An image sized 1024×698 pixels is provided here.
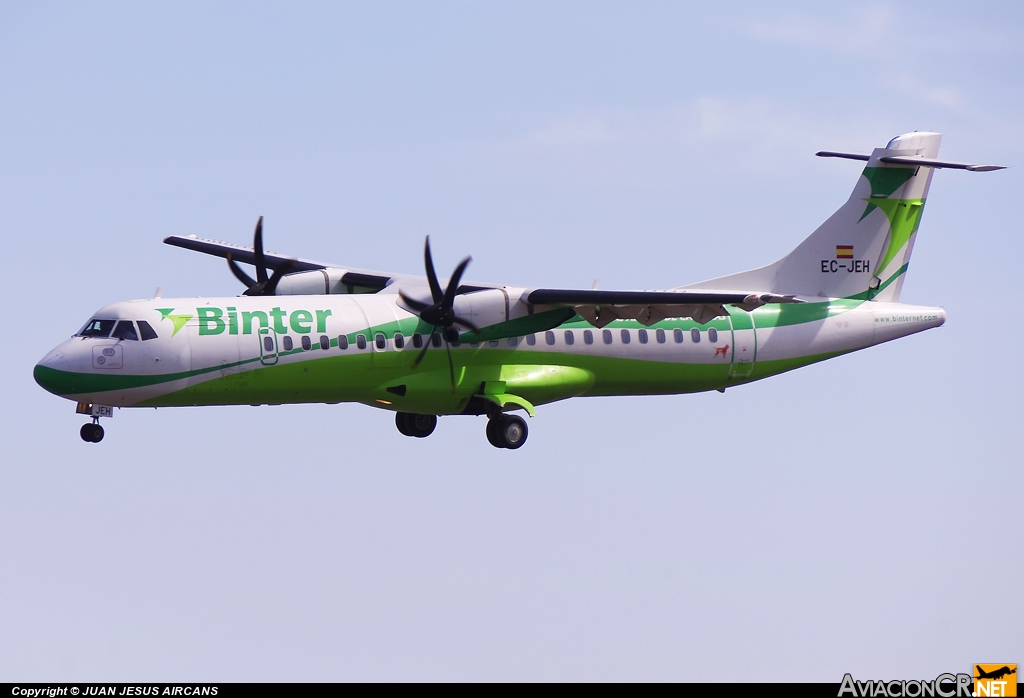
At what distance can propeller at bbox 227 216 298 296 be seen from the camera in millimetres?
28406

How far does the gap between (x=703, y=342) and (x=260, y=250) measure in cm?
1011

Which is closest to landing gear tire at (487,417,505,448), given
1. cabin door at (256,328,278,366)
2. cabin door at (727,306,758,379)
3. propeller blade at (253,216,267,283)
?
cabin door at (256,328,278,366)

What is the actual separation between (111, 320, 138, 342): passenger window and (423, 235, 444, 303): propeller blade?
224 inches

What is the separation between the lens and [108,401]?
23906 mm

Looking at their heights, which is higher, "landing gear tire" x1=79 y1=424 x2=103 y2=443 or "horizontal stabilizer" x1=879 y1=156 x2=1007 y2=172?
"horizontal stabilizer" x1=879 y1=156 x2=1007 y2=172

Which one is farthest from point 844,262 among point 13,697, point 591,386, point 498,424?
point 13,697

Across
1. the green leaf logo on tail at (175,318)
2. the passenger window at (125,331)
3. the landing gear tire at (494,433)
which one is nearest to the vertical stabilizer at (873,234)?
the landing gear tire at (494,433)

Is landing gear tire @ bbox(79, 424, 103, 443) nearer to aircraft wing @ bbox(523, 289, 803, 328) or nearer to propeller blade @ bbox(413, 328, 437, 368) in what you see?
propeller blade @ bbox(413, 328, 437, 368)

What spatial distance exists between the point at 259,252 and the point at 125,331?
5461mm

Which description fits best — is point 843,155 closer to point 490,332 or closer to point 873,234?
point 873,234

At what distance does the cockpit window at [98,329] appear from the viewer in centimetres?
2416

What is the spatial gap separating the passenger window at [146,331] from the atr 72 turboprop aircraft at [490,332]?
0.03 m

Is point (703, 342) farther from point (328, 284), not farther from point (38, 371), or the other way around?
point (38, 371)

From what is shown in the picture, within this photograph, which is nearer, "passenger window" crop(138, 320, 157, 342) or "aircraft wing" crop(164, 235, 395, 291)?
"passenger window" crop(138, 320, 157, 342)
